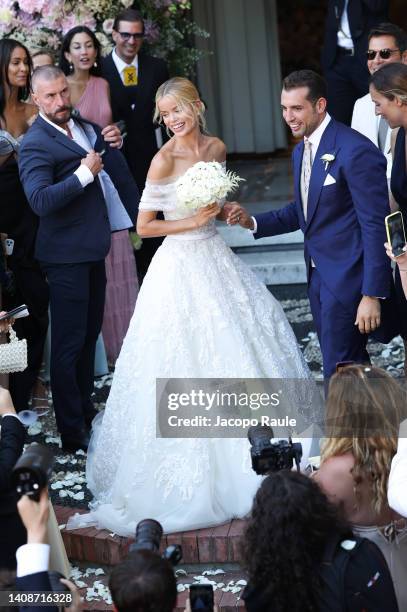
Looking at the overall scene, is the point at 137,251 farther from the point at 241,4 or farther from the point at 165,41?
the point at 241,4

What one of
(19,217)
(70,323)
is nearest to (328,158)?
(70,323)

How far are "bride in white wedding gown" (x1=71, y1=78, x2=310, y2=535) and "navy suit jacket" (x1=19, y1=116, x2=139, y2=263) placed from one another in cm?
47

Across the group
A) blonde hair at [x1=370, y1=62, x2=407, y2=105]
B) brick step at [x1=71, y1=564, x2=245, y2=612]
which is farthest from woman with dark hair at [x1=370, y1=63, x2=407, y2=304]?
brick step at [x1=71, y1=564, x2=245, y2=612]

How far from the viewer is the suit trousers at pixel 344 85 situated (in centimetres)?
802

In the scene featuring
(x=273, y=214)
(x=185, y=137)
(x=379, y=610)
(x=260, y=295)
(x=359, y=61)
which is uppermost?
(x=359, y=61)

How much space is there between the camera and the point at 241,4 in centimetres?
A: 1101

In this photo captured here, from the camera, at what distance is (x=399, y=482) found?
3.18 metres

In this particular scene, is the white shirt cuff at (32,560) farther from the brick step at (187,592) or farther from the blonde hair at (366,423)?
the brick step at (187,592)

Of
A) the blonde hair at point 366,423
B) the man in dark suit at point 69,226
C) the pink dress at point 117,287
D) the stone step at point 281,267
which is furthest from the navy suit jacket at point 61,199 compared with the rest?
the stone step at point 281,267

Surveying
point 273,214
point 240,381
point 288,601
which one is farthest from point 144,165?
point 288,601

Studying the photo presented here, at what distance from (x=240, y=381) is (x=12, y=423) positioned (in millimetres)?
1489

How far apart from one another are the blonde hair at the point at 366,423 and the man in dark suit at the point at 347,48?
4.79 meters

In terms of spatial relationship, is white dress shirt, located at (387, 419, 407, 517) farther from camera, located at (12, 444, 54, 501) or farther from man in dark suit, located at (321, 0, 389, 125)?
man in dark suit, located at (321, 0, 389, 125)

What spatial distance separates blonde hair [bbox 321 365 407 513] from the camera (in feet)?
11.5
